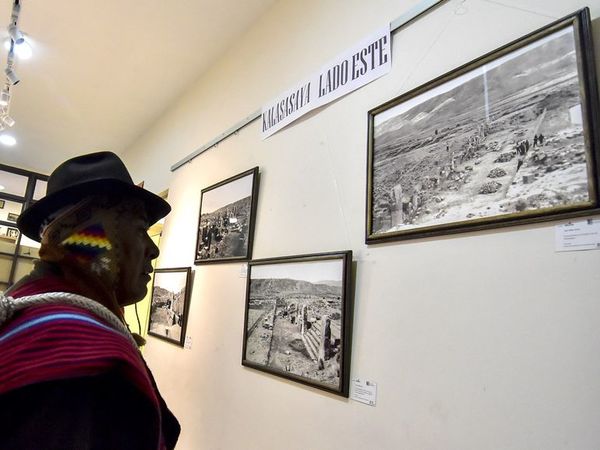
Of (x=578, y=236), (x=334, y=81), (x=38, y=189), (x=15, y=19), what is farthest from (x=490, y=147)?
(x=38, y=189)

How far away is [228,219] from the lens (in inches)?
80.2

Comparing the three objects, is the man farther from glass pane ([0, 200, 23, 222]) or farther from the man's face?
glass pane ([0, 200, 23, 222])

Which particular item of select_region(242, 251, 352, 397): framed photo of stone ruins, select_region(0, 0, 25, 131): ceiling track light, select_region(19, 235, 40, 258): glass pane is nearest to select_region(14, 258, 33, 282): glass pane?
select_region(19, 235, 40, 258): glass pane

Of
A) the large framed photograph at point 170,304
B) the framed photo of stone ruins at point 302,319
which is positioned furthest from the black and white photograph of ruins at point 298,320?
the large framed photograph at point 170,304

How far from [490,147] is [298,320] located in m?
0.89

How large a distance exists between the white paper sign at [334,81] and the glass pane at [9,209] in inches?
214

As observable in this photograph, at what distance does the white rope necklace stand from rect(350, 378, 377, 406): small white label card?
70 cm

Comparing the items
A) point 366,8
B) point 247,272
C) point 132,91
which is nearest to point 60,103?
point 132,91

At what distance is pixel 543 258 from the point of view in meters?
0.84

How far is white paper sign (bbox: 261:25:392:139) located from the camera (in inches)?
52.9

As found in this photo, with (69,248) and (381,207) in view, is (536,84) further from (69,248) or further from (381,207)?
(69,248)

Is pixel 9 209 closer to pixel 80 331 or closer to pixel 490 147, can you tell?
pixel 80 331

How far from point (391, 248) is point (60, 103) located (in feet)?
11.7

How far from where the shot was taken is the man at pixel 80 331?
60 cm
